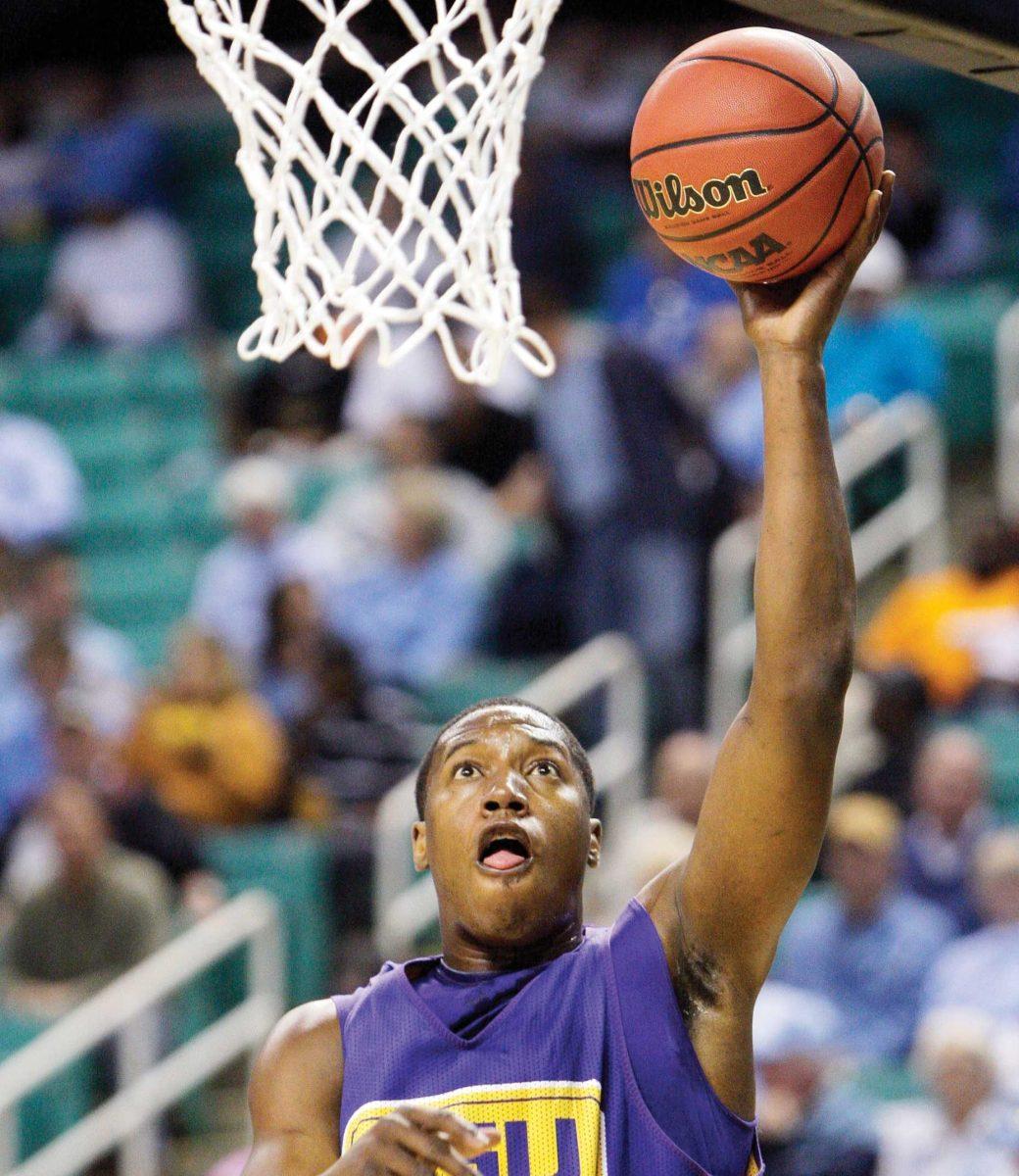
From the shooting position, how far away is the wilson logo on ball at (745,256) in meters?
2.59

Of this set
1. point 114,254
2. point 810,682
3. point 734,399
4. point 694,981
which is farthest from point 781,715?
point 114,254

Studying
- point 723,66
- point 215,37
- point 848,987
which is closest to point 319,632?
point 848,987

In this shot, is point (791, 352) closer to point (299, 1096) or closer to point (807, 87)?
point (807, 87)

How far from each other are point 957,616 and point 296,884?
221 centimetres

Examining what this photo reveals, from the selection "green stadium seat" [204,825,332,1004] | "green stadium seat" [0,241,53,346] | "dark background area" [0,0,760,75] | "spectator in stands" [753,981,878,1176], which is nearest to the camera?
"spectator in stands" [753,981,878,1176]

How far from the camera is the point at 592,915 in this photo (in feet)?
21.1

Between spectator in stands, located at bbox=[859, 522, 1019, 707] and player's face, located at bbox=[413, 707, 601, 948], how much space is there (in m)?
4.53

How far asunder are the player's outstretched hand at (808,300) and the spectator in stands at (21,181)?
27.5 feet

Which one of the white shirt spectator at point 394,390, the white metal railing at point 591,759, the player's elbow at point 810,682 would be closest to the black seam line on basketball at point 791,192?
the player's elbow at point 810,682

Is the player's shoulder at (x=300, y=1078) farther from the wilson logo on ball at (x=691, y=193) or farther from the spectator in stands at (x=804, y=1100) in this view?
the spectator in stands at (x=804, y=1100)

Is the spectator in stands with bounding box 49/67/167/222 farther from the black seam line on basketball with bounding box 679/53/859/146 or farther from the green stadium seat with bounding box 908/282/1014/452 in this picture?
the black seam line on basketball with bounding box 679/53/859/146

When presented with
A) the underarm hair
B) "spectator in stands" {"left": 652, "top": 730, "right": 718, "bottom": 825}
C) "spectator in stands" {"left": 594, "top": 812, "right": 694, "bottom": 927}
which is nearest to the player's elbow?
the underarm hair

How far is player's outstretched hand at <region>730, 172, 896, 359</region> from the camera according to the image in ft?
8.36

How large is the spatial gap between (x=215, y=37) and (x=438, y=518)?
4.40 metres
